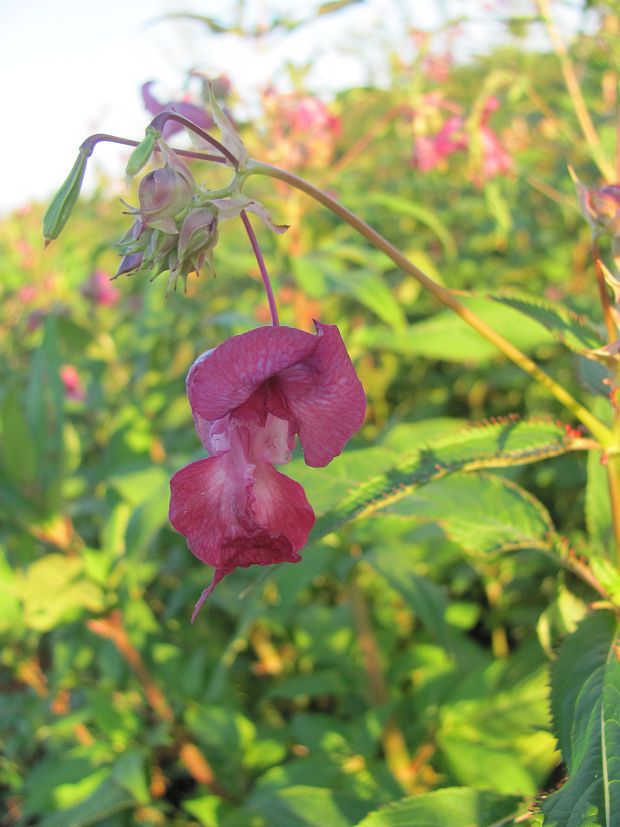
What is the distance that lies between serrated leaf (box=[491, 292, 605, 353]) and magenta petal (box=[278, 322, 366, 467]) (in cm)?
27

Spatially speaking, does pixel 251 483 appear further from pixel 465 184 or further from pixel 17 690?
pixel 465 184

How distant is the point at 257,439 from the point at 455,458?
0.23 m

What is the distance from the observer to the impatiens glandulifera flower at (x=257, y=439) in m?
0.54

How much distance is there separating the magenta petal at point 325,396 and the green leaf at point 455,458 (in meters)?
0.12

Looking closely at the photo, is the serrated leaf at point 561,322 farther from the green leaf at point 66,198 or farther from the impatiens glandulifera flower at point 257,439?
the green leaf at point 66,198

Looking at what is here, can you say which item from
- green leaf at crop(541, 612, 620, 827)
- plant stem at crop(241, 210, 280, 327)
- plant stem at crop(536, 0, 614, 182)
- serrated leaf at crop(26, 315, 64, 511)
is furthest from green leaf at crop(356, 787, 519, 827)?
plant stem at crop(536, 0, 614, 182)

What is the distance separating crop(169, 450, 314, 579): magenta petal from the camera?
0.57 m

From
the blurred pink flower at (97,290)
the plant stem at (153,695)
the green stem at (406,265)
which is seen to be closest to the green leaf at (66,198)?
the green stem at (406,265)

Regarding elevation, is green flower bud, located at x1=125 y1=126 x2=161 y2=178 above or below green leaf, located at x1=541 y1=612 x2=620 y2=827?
above

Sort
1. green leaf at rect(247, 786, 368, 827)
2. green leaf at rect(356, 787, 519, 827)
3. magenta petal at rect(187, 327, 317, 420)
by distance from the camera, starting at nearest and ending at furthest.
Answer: magenta petal at rect(187, 327, 317, 420), green leaf at rect(356, 787, 519, 827), green leaf at rect(247, 786, 368, 827)

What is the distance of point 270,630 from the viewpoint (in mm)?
1906

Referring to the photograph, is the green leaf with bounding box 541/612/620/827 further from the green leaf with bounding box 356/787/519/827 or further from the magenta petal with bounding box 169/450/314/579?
the magenta petal with bounding box 169/450/314/579

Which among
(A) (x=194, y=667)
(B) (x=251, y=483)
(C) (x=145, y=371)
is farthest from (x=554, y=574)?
(B) (x=251, y=483)

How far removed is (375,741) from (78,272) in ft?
10.8
